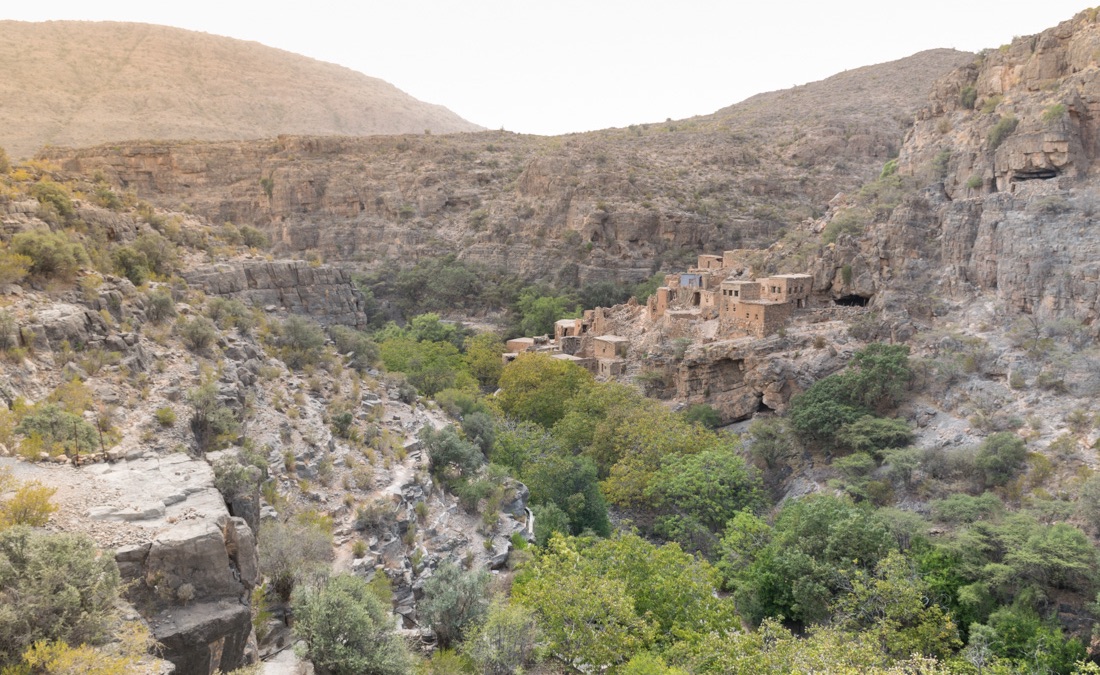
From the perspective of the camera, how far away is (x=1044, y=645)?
14656mm

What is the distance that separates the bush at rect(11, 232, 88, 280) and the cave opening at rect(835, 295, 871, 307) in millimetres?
27521

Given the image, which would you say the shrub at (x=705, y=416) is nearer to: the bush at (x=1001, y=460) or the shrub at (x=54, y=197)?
the bush at (x=1001, y=460)

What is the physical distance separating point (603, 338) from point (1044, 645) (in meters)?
23.1

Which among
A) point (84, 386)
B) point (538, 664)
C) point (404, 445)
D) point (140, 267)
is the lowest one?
point (538, 664)

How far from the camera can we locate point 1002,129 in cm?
2939

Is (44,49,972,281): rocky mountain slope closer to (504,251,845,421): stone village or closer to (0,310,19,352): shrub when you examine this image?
(504,251,845,421): stone village

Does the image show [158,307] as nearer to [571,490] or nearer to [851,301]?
[571,490]

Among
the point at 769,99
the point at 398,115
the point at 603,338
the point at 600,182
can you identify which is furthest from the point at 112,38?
the point at 603,338

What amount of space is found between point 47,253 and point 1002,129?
3247cm

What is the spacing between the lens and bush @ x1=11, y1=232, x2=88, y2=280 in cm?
1315

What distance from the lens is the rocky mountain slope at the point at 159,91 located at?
69.1m

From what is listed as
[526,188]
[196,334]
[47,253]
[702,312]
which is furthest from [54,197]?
[526,188]

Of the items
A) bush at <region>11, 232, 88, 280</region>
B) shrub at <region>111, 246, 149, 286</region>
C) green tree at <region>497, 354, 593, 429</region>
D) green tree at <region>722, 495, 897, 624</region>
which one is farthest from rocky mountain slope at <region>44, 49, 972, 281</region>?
bush at <region>11, 232, 88, 280</region>

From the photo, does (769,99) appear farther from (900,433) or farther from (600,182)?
(900,433)
